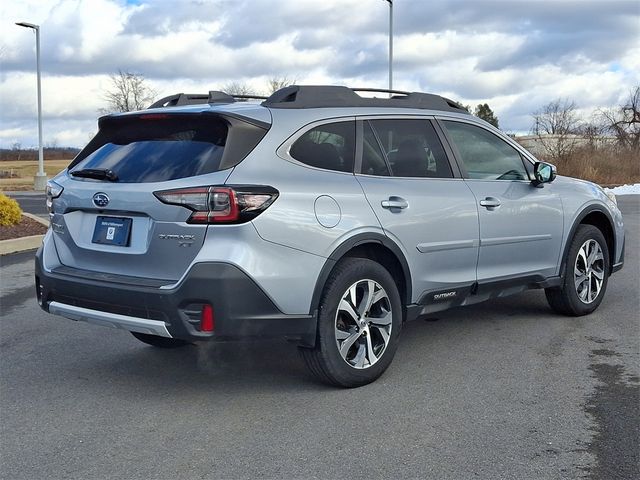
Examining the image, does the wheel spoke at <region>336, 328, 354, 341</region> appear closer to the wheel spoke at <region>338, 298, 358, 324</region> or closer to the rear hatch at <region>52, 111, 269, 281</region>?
the wheel spoke at <region>338, 298, 358, 324</region>

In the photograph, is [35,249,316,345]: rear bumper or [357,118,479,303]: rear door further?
[357,118,479,303]: rear door

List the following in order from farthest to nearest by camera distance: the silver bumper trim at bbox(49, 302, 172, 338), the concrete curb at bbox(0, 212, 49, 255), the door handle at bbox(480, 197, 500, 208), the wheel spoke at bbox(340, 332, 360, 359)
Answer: the concrete curb at bbox(0, 212, 49, 255) < the door handle at bbox(480, 197, 500, 208) < the wheel spoke at bbox(340, 332, 360, 359) < the silver bumper trim at bbox(49, 302, 172, 338)

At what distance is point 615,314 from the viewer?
679cm

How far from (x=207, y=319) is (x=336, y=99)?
1.77 metres

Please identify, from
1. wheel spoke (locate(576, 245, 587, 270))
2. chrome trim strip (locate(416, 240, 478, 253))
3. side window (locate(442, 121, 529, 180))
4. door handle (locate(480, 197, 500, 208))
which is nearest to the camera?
chrome trim strip (locate(416, 240, 478, 253))

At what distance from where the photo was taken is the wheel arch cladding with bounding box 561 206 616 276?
649 centimetres

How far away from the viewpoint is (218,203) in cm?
403

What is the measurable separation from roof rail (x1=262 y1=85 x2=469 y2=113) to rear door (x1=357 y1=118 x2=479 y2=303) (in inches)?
5.6

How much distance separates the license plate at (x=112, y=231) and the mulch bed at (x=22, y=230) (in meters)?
8.18

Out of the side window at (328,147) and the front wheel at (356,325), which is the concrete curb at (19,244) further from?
the front wheel at (356,325)

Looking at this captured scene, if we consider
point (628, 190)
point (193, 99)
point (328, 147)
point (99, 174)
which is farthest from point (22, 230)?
point (628, 190)

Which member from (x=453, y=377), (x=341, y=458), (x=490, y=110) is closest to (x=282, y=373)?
(x=453, y=377)

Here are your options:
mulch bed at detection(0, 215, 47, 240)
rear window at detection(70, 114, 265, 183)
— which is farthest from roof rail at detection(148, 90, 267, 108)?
mulch bed at detection(0, 215, 47, 240)

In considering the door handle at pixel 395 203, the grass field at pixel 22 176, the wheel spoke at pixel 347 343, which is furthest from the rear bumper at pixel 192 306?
the grass field at pixel 22 176
